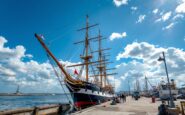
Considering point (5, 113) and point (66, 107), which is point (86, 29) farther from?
point (5, 113)

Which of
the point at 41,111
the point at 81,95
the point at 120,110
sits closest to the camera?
the point at 120,110

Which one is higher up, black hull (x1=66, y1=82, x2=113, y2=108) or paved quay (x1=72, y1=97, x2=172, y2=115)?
black hull (x1=66, y1=82, x2=113, y2=108)

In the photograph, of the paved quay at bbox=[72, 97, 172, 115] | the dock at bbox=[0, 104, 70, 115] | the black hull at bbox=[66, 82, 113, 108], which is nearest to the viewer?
the dock at bbox=[0, 104, 70, 115]

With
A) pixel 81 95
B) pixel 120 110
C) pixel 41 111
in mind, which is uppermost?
pixel 81 95

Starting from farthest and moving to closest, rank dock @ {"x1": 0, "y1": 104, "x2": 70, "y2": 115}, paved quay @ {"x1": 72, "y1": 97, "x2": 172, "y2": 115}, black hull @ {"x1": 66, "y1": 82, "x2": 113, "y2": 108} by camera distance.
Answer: black hull @ {"x1": 66, "y1": 82, "x2": 113, "y2": 108}, paved quay @ {"x1": 72, "y1": 97, "x2": 172, "y2": 115}, dock @ {"x1": 0, "y1": 104, "x2": 70, "y2": 115}

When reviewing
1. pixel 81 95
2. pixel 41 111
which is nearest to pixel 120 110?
pixel 41 111

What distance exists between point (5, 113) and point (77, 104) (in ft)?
58.2

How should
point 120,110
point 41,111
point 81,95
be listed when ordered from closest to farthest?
point 120,110 < point 41,111 < point 81,95

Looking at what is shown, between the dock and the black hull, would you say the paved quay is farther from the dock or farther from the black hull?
the black hull

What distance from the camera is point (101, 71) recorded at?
5956 centimetres

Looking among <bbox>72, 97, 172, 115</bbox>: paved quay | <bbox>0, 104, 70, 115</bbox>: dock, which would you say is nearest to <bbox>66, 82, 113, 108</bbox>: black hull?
<bbox>0, 104, 70, 115</bbox>: dock

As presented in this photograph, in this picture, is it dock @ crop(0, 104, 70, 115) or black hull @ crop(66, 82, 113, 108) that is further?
black hull @ crop(66, 82, 113, 108)

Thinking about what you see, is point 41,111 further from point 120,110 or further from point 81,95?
point 81,95

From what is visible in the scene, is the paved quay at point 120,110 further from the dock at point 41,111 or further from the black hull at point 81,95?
the black hull at point 81,95
